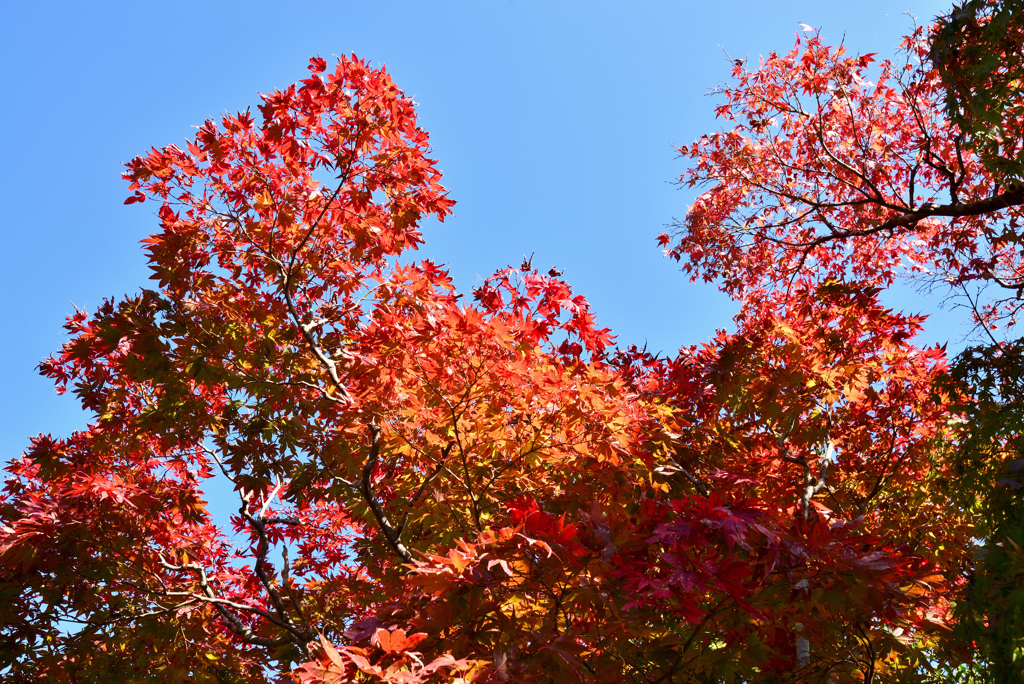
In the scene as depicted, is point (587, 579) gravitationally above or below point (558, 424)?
below

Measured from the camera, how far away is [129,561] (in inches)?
248

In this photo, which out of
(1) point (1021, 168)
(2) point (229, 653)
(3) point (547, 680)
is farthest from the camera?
(2) point (229, 653)

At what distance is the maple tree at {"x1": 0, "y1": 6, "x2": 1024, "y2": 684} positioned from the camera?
3328 millimetres

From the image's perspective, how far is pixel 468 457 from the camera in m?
5.14

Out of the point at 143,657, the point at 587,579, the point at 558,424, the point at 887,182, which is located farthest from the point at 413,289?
the point at 887,182

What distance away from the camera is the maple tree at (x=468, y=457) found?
3.33 meters

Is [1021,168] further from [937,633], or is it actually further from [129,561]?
[129,561]

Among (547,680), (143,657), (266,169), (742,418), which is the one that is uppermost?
(266,169)

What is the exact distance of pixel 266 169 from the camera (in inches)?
240

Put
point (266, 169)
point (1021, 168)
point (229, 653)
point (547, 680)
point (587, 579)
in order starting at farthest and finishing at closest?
1. point (229, 653)
2. point (266, 169)
3. point (1021, 168)
4. point (547, 680)
5. point (587, 579)

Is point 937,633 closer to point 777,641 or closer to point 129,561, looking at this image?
point 777,641

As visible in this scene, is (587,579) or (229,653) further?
(229,653)

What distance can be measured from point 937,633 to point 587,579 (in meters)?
2.19

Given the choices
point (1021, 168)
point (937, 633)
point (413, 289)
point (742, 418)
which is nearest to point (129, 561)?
point (413, 289)
